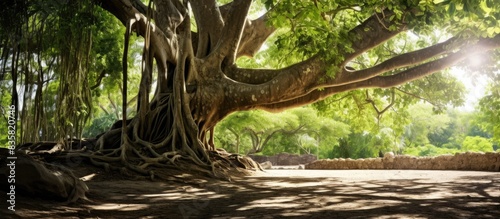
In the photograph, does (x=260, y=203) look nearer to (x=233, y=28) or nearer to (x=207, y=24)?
(x=233, y=28)

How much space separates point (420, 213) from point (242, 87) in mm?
5845

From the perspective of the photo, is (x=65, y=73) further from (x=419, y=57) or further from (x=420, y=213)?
(x=419, y=57)

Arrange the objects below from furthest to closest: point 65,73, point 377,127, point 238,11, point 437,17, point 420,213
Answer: point 377,127 → point 238,11 → point 437,17 → point 65,73 → point 420,213

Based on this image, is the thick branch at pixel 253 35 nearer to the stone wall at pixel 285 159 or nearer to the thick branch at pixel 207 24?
the thick branch at pixel 207 24

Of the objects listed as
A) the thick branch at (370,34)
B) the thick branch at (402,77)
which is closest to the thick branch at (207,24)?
the thick branch at (402,77)

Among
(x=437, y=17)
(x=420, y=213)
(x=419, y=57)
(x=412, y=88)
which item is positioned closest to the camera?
(x=420, y=213)

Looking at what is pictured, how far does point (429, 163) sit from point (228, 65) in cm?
634

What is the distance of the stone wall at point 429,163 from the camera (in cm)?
1014

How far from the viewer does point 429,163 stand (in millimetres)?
12141

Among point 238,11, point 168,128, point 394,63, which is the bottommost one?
point 168,128

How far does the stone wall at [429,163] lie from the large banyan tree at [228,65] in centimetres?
273

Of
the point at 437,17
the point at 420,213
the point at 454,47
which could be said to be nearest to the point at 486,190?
the point at 420,213

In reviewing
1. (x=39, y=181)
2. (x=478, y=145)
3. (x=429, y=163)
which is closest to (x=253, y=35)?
(x=429, y=163)

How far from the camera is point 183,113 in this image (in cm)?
784
